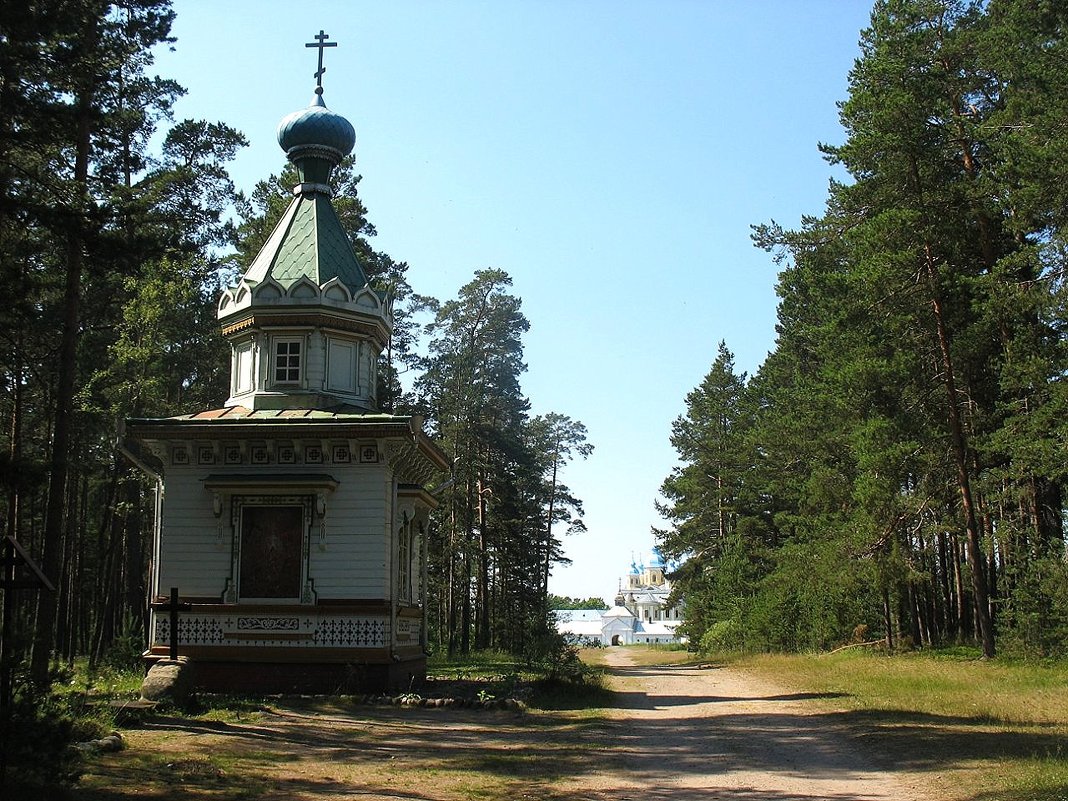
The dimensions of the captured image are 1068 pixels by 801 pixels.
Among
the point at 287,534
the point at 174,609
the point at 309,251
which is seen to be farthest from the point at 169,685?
the point at 309,251

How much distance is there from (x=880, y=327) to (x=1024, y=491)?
6673 mm

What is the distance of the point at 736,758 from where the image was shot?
11.8m

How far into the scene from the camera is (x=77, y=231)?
1058 centimetres

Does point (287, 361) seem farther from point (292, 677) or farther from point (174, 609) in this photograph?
point (292, 677)

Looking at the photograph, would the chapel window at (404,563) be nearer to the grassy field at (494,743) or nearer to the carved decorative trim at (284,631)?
the carved decorative trim at (284,631)

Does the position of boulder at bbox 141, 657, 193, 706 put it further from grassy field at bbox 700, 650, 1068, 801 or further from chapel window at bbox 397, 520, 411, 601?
grassy field at bbox 700, 650, 1068, 801

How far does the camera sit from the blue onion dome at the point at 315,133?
23.1 meters

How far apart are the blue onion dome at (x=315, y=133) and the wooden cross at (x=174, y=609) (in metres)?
10.4

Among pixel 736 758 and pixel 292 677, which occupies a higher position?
pixel 292 677

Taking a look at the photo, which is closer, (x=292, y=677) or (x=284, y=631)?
(x=292, y=677)

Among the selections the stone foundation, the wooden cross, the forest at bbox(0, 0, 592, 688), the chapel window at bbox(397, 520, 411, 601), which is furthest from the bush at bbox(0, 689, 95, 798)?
the chapel window at bbox(397, 520, 411, 601)

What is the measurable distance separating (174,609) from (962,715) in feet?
41.8

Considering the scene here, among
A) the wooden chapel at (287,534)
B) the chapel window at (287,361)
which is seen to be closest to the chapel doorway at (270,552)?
the wooden chapel at (287,534)

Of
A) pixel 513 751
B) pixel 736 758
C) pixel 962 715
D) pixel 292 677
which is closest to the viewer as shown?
pixel 736 758
